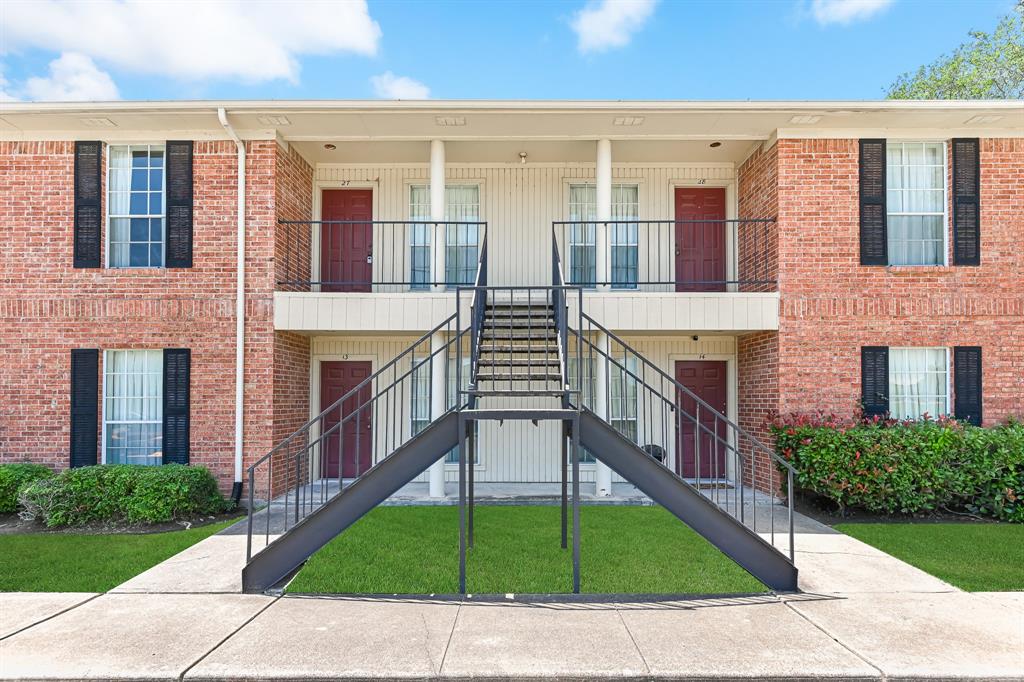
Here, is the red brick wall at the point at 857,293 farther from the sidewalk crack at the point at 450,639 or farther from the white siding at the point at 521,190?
the sidewalk crack at the point at 450,639

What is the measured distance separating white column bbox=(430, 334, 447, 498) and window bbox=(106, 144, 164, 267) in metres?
4.26

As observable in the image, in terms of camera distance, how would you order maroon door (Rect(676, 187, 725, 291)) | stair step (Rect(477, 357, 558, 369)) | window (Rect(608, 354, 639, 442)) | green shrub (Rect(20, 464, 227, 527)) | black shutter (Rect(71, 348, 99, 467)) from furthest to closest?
maroon door (Rect(676, 187, 725, 291))
window (Rect(608, 354, 639, 442))
black shutter (Rect(71, 348, 99, 467))
green shrub (Rect(20, 464, 227, 527))
stair step (Rect(477, 357, 558, 369))

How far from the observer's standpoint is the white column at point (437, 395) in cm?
909

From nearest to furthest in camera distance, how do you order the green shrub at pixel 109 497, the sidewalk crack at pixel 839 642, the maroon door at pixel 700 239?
1. the sidewalk crack at pixel 839 642
2. the green shrub at pixel 109 497
3. the maroon door at pixel 700 239

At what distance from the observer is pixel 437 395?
921cm

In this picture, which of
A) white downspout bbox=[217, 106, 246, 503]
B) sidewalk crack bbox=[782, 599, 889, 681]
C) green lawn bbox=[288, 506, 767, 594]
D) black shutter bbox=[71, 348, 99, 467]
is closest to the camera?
sidewalk crack bbox=[782, 599, 889, 681]

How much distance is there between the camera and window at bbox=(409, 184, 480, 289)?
10898 millimetres

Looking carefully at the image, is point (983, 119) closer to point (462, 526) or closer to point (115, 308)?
point (462, 526)

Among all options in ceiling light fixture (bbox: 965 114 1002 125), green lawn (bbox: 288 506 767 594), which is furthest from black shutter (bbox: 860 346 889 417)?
green lawn (bbox: 288 506 767 594)

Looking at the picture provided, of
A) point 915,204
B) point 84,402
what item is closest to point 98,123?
point 84,402

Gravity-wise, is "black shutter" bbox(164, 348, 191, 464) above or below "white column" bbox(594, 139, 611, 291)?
below

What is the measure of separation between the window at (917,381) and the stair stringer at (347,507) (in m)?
7.09

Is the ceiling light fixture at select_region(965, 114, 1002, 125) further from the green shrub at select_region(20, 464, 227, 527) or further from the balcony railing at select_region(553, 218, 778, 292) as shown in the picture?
the green shrub at select_region(20, 464, 227, 527)

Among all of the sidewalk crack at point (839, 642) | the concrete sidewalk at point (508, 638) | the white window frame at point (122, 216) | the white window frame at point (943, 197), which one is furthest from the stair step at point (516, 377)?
the white window frame at point (943, 197)
